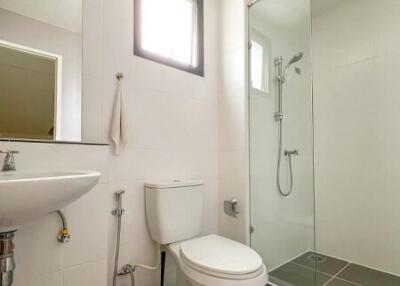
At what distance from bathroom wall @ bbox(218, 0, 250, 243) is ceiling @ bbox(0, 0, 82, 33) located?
1.03m

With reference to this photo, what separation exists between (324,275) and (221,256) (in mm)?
1144

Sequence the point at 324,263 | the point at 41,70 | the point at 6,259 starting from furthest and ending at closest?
the point at 324,263
the point at 41,70
the point at 6,259

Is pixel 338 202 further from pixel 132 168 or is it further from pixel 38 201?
pixel 38 201

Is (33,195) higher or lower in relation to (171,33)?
lower

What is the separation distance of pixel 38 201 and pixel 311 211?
167 cm

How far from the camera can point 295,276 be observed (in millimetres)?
1628

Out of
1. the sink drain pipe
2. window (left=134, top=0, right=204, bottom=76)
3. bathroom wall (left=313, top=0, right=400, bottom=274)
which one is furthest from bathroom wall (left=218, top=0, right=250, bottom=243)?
the sink drain pipe

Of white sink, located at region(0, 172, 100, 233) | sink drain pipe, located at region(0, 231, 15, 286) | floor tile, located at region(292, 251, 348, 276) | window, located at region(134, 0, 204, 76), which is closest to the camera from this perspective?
white sink, located at region(0, 172, 100, 233)

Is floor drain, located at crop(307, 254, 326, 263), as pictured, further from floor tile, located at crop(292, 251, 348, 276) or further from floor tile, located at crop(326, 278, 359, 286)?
floor tile, located at crop(326, 278, 359, 286)

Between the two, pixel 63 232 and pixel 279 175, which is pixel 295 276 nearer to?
pixel 279 175

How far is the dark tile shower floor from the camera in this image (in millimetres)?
1609

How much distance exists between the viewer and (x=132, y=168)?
135 cm

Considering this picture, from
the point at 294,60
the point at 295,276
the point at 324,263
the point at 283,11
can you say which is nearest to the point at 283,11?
the point at 283,11

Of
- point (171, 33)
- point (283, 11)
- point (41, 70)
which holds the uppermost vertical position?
point (283, 11)
